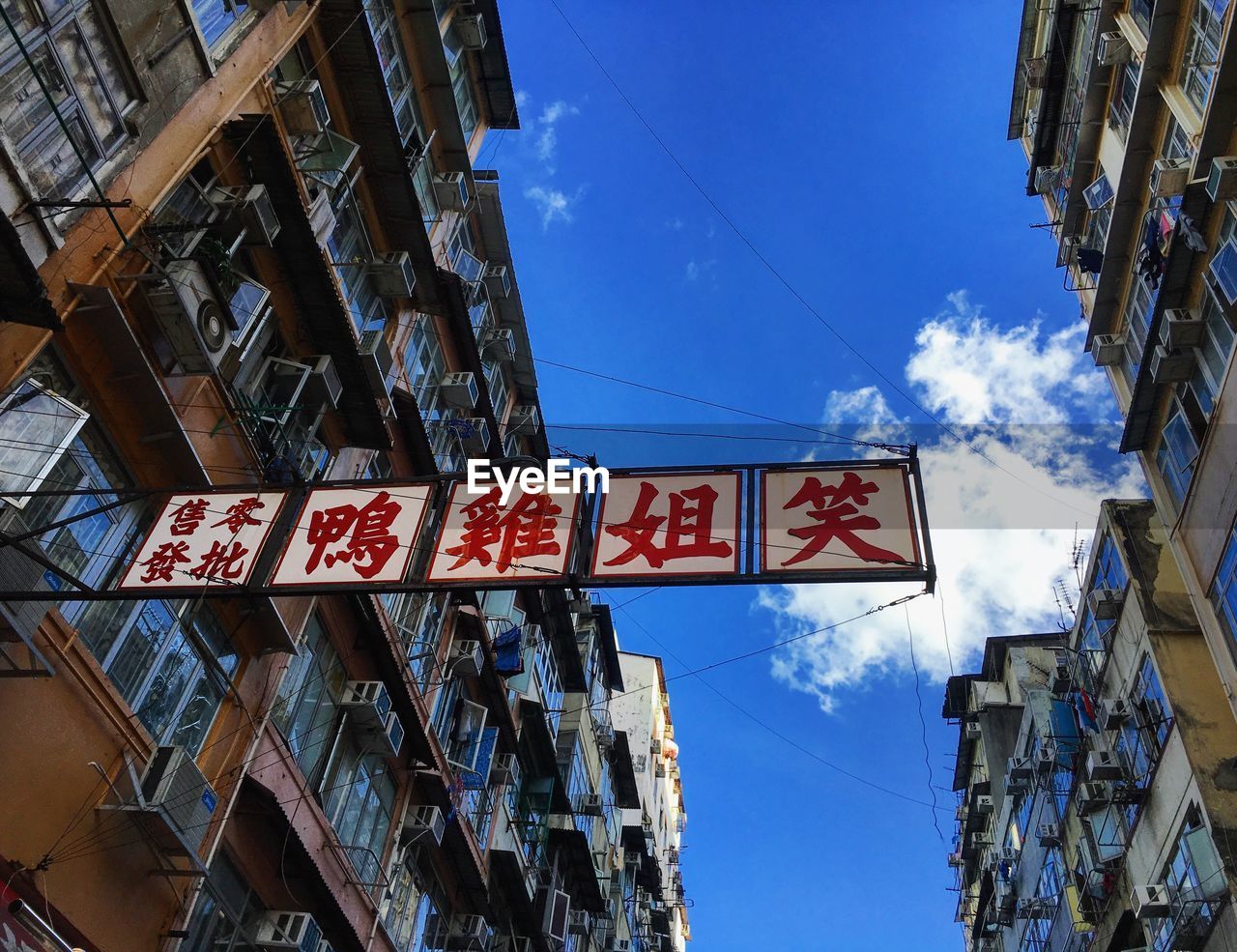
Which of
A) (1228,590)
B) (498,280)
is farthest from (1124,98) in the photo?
(498,280)

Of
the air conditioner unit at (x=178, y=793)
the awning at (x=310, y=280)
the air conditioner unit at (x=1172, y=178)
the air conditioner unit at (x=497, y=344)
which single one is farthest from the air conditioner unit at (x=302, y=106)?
the air conditioner unit at (x=1172, y=178)

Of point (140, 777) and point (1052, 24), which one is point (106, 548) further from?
point (1052, 24)

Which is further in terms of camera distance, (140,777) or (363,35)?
(363,35)

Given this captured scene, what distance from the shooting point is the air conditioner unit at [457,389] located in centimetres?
1608

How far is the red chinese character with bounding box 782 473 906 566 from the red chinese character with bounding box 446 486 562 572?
1.87 m

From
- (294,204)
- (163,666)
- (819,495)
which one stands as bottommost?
(163,666)

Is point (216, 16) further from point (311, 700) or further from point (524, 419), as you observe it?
point (524, 419)

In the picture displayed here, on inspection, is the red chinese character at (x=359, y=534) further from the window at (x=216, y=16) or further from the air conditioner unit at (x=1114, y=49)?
the air conditioner unit at (x=1114, y=49)

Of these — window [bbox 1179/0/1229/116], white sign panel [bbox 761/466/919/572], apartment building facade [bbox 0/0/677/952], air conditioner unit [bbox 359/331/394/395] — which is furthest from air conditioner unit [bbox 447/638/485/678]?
window [bbox 1179/0/1229/116]

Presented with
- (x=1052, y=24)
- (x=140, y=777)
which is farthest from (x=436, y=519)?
(x=1052, y=24)

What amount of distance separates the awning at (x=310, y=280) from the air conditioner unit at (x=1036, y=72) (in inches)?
663

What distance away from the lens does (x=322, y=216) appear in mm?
11852

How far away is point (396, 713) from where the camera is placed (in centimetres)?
1327

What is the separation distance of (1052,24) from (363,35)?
48.4 ft
